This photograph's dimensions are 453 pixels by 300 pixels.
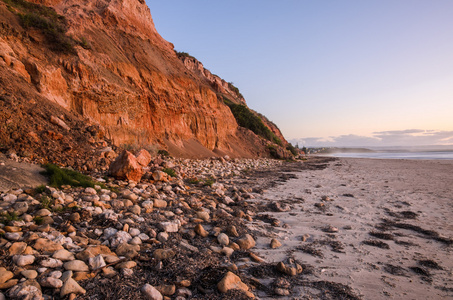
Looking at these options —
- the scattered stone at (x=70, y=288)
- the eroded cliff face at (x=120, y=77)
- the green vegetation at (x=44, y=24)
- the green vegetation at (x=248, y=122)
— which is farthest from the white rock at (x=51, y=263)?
the green vegetation at (x=248, y=122)

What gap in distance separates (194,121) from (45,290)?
18411 millimetres

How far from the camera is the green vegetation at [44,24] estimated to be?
10.6m

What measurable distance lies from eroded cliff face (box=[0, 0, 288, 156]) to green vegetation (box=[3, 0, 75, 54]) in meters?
0.21

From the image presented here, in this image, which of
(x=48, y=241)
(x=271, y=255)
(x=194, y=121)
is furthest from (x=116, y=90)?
(x=271, y=255)

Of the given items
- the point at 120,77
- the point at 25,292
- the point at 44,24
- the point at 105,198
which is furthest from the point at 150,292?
the point at 120,77

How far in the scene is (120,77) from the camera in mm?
13984

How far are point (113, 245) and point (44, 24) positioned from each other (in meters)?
12.7

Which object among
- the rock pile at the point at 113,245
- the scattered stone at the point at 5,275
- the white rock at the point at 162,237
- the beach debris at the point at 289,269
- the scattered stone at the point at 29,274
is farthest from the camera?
the white rock at the point at 162,237

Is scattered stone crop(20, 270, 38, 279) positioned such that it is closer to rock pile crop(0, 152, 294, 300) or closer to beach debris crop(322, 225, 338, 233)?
rock pile crop(0, 152, 294, 300)

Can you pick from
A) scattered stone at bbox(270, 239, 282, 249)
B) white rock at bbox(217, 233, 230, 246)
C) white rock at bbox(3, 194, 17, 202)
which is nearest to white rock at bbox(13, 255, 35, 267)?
white rock at bbox(3, 194, 17, 202)

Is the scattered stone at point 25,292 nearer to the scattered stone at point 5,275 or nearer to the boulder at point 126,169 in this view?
the scattered stone at point 5,275

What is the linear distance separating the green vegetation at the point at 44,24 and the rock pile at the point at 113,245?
963 centimetres

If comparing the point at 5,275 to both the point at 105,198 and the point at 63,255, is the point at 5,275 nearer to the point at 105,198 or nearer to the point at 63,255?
the point at 63,255

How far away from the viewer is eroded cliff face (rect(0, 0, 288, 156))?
9953 mm
